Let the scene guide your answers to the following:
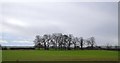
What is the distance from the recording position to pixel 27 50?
1462 inches

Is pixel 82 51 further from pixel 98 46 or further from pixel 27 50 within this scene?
pixel 27 50

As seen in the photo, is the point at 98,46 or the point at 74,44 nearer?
the point at 98,46

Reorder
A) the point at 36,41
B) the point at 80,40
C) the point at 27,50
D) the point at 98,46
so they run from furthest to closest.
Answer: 1. the point at 27,50
2. the point at 36,41
3. the point at 80,40
4. the point at 98,46

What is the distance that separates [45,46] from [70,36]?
3746 mm

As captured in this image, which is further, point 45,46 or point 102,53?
point 45,46

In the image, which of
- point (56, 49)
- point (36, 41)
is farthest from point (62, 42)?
point (36, 41)

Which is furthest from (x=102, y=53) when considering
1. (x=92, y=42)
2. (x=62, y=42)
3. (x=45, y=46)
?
(x=45, y=46)

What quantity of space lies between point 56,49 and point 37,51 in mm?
3402

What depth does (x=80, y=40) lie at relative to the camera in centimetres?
3253

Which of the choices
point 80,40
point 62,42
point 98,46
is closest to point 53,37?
point 62,42

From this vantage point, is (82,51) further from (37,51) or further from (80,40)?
(37,51)

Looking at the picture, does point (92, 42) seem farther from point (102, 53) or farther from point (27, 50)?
point (27, 50)

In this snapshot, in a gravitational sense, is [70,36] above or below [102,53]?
above

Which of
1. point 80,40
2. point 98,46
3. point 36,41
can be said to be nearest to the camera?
point 98,46
